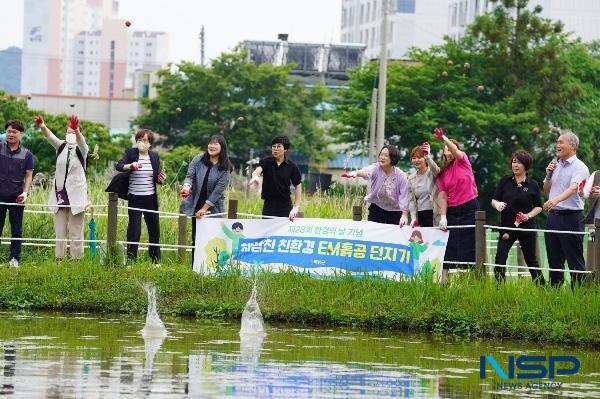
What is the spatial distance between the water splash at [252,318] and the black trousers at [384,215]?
223 centimetres

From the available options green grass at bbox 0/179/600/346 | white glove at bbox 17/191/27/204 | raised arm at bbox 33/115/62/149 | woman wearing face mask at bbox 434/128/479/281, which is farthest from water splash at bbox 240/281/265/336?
white glove at bbox 17/191/27/204

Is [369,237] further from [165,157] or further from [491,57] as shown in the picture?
[165,157]

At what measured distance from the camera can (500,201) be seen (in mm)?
16547

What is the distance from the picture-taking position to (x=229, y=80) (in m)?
76.4

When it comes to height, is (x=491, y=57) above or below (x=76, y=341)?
above

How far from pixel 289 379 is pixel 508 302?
4.94m

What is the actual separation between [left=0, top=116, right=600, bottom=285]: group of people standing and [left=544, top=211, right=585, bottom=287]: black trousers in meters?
0.01

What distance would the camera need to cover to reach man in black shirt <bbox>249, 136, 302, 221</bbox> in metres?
17.5

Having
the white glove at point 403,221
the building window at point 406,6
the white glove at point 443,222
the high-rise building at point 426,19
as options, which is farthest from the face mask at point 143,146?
the building window at point 406,6

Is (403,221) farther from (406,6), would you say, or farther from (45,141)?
(406,6)

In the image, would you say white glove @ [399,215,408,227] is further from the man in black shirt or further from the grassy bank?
the man in black shirt

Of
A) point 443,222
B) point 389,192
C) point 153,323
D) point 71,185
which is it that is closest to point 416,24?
point 71,185

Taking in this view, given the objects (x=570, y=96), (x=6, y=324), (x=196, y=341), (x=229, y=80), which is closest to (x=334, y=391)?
(x=196, y=341)

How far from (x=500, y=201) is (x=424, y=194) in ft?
3.02
